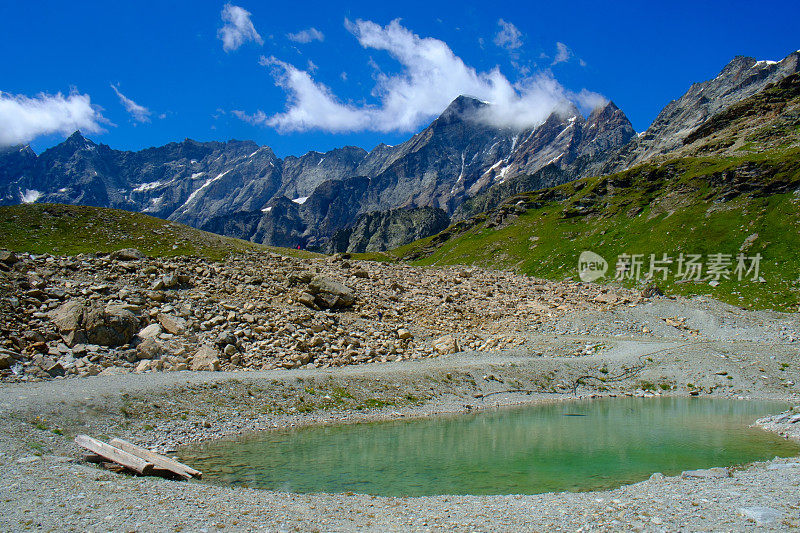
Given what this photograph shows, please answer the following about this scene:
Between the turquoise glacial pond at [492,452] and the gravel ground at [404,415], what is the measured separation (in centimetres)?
166

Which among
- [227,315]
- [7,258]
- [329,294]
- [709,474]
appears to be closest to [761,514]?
[709,474]

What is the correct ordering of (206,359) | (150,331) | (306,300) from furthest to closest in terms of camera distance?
(306,300), (150,331), (206,359)

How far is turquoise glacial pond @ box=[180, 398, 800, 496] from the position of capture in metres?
16.1

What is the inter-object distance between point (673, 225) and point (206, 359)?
89.2 m

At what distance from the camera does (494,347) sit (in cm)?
4131

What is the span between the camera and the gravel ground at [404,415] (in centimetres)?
1138

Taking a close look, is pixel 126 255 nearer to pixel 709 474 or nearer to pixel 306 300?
pixel 306 300

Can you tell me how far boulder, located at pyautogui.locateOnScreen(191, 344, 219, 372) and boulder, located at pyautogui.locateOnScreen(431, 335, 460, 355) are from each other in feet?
61.8

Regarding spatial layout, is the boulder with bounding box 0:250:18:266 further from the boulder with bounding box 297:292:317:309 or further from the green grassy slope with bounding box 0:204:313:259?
the boulder with bounding box 297:292:317:309

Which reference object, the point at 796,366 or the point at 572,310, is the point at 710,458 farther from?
the point at 572,310

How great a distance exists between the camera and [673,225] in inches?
3351

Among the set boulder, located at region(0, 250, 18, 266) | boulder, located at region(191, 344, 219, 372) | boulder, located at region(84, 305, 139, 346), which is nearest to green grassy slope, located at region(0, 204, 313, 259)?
boulder, located at region(0, 250, 18, 266)

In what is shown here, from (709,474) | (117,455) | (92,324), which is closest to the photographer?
(709,474)

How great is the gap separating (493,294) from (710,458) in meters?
40.8
